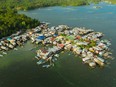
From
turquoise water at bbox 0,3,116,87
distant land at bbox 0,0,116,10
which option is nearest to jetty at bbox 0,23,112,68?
turquoise water at bbox 0,3,116,87

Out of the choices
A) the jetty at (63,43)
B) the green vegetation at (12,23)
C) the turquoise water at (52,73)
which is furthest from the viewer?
the green vegetation at (12,23)

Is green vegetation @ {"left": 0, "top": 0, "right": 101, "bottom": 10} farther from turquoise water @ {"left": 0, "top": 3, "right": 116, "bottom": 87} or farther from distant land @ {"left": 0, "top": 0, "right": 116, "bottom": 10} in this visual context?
turquoise water @ {"left": 0, "top": 3, "right": 116, "bottom": 87}

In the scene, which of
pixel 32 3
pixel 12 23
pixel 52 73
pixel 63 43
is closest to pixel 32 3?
pixel 32 3

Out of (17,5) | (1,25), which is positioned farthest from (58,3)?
(1,25)

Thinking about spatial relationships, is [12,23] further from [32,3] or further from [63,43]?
[32,3]

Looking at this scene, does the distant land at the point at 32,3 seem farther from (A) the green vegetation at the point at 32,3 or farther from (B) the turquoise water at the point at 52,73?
(B) the turquoise water at the point at 52,73

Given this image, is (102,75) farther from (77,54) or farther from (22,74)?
A: (22,74)

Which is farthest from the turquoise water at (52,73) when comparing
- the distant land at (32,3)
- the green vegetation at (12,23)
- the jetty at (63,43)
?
the distant land at (32,3)

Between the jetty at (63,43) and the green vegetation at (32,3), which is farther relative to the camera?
the green vegetation at (32,3)
